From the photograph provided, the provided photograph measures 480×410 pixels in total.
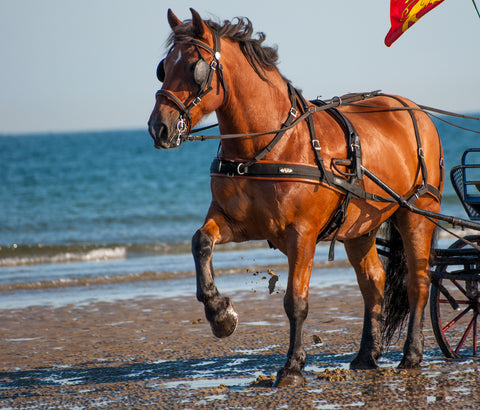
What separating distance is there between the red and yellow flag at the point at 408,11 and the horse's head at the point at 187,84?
1.89m

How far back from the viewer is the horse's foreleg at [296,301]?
455cm

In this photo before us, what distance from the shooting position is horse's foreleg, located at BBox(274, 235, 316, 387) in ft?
14.9

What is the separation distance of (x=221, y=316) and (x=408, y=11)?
2.85m

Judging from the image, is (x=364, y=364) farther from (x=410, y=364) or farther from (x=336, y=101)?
(x=336, y=101)

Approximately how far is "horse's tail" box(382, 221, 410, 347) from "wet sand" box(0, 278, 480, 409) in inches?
10.2

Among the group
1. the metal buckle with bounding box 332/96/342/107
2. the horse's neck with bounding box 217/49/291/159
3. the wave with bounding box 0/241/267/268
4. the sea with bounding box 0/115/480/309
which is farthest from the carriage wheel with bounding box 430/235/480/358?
the wave with bounding box 0/241/267/268

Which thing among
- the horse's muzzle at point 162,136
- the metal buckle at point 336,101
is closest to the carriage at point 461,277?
the metal buckle at point 336,101

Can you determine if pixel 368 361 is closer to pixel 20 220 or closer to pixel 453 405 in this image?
pixel 453 405

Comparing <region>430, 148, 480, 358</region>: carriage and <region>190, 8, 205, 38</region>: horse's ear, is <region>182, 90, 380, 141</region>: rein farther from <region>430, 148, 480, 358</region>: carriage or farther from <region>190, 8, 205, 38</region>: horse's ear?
<region>430, 148, 480, 358</region>: carriage

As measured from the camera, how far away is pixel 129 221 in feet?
64.8

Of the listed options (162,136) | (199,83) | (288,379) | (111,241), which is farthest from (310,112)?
(111,241)

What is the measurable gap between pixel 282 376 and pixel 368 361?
1.03 metres

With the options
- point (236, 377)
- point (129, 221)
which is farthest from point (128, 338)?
point (129, 221)

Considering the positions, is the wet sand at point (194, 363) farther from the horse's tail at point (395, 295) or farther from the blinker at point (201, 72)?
the blinker at point (201, 72)
